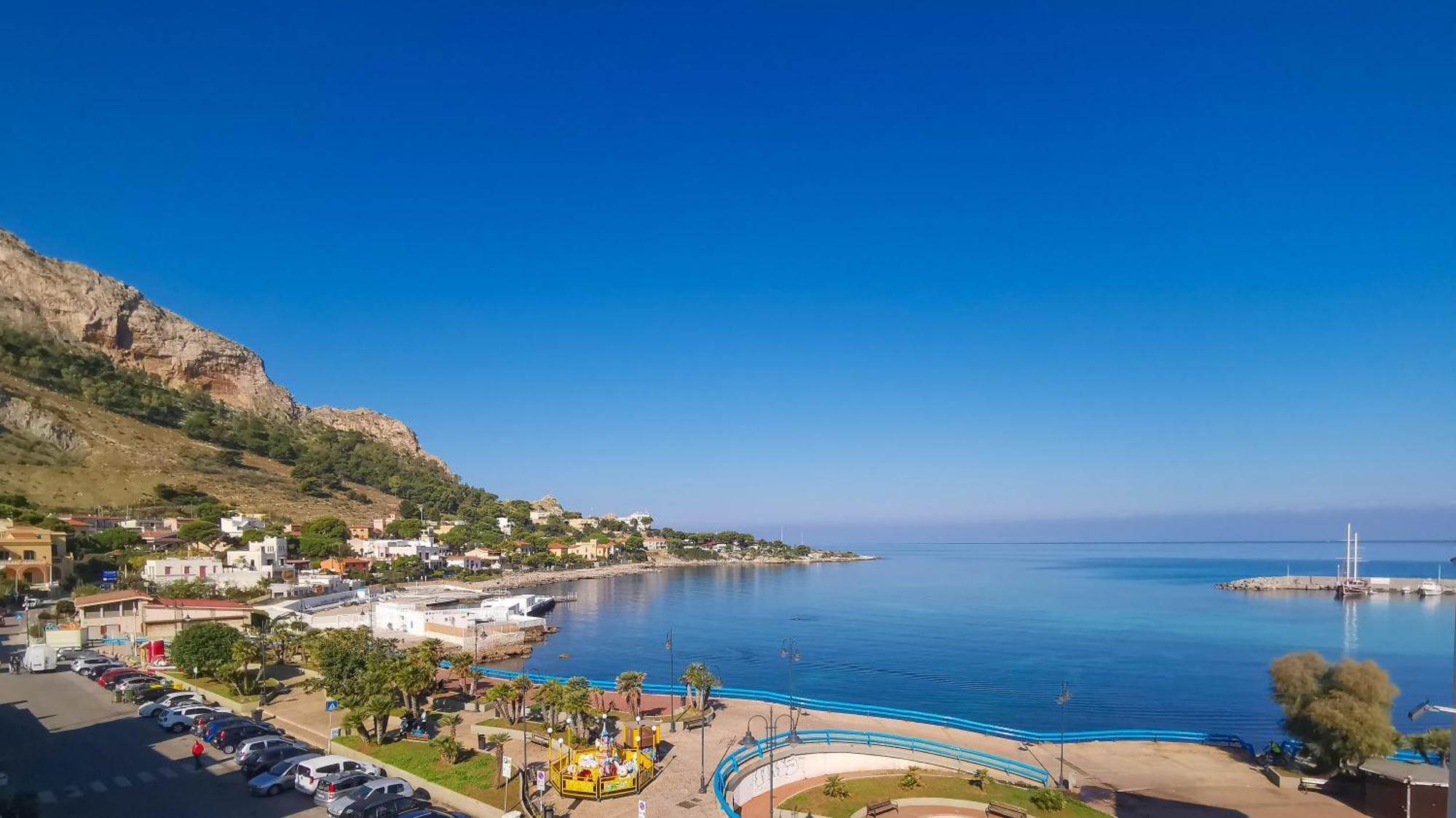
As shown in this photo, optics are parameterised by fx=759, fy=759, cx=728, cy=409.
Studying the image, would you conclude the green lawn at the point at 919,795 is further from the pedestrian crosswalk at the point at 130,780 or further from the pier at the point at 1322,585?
the pier at the point at 1322,585

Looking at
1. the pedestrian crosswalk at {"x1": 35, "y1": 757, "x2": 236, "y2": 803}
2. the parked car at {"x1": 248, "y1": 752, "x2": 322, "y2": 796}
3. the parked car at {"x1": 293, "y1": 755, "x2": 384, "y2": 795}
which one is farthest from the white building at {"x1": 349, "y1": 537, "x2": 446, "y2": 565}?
the parked car at {"x1": 293, "y1": 755, "x2": 384, "y2": 795}

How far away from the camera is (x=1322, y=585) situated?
122 metres

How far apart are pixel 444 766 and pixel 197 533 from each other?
68064 millimetres

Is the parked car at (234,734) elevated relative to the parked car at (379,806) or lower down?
lower down

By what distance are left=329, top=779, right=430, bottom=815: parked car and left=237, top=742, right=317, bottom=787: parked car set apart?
8.48ft

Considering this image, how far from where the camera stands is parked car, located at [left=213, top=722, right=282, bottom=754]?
20.5 meters

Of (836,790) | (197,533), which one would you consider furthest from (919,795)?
(197,533)

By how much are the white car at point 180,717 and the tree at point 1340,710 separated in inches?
1316

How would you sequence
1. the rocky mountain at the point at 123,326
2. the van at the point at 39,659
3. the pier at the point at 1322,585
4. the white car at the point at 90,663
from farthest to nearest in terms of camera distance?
1. the rocky mountain at the point at 123,326
2. the pier at the point at 1322,585
3. the van at the point at 39,659
4. the white car at the point at 90,663

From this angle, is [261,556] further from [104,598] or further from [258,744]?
[258,744]

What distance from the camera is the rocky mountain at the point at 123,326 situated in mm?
134250

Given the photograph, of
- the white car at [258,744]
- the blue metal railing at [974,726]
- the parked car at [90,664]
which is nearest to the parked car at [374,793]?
the white car at [258,744]

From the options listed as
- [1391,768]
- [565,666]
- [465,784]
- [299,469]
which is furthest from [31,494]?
[1391,768]

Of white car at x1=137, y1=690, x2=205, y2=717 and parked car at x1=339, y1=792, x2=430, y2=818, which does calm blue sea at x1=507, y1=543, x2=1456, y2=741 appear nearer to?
white car at x1=137, y1=690, x2=205, y2=717
